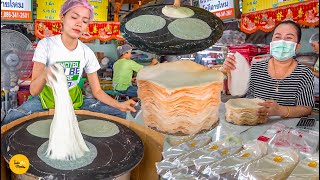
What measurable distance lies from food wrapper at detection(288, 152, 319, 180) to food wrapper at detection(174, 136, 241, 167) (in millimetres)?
252

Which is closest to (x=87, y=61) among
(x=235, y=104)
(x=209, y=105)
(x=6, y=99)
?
(x=6, y=99)

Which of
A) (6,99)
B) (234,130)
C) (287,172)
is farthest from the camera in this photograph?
(234,130)

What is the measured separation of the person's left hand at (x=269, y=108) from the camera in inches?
53.4

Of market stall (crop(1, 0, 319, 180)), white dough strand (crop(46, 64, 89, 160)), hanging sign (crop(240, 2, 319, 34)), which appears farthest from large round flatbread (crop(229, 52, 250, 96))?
white dough strand (crop(46, 64, 89, 160))

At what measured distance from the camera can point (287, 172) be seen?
3.82 feet

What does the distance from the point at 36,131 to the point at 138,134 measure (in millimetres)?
423

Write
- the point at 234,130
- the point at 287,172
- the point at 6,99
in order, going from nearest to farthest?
the point at 287,172 → the point at 6,99 → the point at 234,130

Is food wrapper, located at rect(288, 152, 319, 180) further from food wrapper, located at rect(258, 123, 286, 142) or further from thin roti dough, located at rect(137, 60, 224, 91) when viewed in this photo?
thin roti dough, located at rect(137, 60, 224, 91)

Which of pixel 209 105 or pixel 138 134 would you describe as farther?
pixel 138 134

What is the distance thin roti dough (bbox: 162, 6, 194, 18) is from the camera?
135cm

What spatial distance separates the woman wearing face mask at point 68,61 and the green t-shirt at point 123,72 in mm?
72

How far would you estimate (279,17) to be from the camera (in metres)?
1.38

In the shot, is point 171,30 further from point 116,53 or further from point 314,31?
point 314,31

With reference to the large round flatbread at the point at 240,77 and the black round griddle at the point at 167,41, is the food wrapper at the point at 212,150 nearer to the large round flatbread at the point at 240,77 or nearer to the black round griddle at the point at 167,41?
the large round flatbread at the point at 240,77
